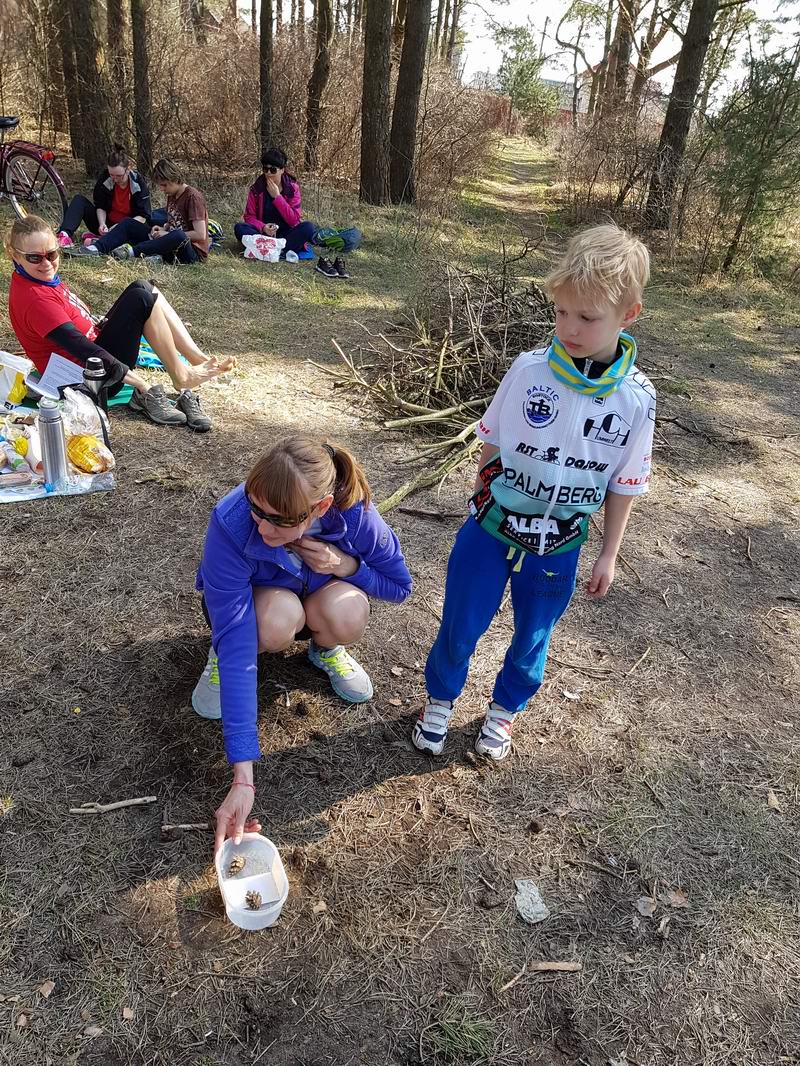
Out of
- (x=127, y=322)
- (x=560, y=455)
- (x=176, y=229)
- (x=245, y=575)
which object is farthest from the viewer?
(x=176, y=229)

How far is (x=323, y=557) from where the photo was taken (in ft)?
6.89

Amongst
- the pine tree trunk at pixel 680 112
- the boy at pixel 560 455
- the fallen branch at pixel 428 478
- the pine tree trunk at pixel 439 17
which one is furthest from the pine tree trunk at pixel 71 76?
the pine tree trunk at pixel 439 17

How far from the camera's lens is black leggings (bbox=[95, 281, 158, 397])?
13.0 ft

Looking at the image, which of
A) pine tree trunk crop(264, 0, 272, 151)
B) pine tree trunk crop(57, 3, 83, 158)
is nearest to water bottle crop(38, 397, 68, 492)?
pine tree trunk crop(57, 3, 83, 158)

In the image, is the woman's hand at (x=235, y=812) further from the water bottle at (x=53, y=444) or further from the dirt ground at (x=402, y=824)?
the water bottle at (x=53, y=444)

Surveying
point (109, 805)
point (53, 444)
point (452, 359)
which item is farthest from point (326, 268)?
point (109, 805)

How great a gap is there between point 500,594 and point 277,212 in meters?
6.74

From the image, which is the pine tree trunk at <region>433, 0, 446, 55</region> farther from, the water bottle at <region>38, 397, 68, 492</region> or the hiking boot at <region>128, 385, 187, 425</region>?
the water bottle at <region>38, 397, 68, 492</region>

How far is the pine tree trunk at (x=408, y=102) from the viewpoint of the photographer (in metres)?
9.36

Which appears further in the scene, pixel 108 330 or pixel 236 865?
pixel 108 330

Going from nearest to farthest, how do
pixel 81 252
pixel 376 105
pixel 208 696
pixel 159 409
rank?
pixel 208 696 < pixel 159 409 < pixel 81 252 < pixel 376 105

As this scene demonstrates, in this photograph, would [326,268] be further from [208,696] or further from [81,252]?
[208,696]

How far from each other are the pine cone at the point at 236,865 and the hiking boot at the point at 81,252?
6185 mm

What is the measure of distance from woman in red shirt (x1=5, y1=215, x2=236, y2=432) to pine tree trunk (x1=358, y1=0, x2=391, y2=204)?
252 inches
